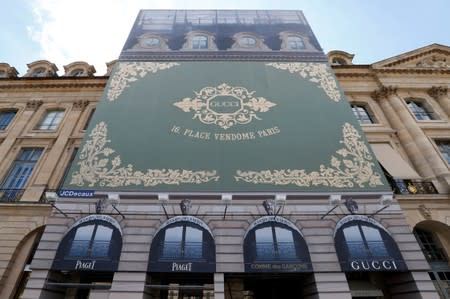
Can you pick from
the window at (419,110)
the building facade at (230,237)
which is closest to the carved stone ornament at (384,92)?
the window at (419,110)

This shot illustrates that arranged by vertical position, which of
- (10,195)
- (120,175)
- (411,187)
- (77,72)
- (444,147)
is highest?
(77,72)

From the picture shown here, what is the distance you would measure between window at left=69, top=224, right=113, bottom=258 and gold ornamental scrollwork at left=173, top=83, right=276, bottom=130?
6181 mm

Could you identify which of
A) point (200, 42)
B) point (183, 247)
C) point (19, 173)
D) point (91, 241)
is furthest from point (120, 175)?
point (200, 42)

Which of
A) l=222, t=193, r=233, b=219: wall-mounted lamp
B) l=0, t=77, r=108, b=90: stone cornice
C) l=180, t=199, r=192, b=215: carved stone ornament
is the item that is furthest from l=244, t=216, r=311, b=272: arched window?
l=0, t=77, r=108, b=90: stone cornice

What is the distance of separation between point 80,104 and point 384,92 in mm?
20044

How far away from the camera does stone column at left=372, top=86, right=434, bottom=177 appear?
498 inches

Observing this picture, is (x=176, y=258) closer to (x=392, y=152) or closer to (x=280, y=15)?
(x=392, y=152)

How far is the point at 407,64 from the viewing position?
1745 cm

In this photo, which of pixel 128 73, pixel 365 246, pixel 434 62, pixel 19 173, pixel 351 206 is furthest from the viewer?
pixel 434 62

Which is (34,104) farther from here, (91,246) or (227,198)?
(227,198)

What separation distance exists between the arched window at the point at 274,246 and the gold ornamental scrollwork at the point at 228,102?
15.9ft

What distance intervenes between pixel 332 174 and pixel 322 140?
179 cm

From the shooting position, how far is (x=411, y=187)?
1182 cm

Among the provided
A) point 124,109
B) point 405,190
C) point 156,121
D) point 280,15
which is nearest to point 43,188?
point 124,109
